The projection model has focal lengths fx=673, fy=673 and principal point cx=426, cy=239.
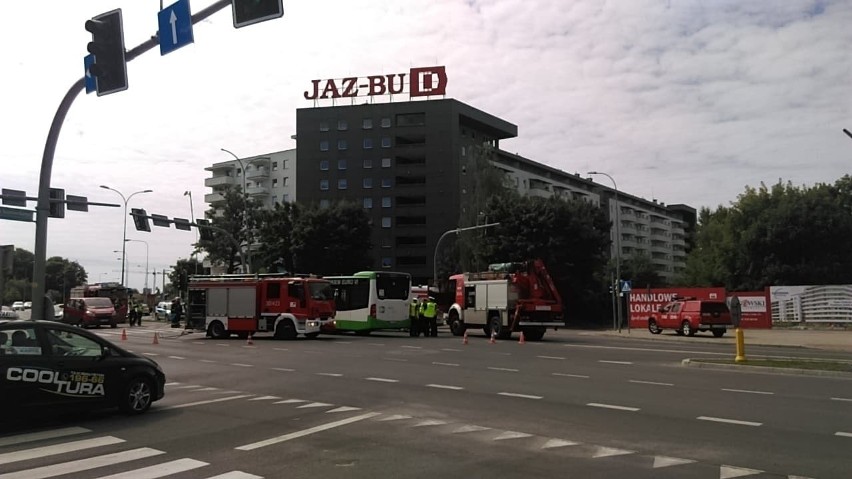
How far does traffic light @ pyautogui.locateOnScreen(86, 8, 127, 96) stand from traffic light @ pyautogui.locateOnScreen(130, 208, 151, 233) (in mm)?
24238

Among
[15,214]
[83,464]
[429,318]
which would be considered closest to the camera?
[83,464]

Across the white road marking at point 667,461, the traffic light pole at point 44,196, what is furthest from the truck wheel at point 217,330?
the white road marking at point 667,461

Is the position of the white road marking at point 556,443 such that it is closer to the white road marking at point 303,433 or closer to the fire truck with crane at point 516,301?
the white road marking at point 303,433

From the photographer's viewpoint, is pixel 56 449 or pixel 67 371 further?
pixel 67 371

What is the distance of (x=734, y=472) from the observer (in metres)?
6.70

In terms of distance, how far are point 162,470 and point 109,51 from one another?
26.2 ft

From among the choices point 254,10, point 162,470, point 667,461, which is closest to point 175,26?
point 254,10

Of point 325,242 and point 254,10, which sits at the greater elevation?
point 325,242

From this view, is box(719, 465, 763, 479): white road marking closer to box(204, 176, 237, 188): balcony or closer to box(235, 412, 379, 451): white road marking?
box(235, 412, 379, 451): white road marking

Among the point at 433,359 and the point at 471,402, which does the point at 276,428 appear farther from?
the point at 433,359

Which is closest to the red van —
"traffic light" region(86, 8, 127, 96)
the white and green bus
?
the white and green bus

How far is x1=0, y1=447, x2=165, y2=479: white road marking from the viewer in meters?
6.64

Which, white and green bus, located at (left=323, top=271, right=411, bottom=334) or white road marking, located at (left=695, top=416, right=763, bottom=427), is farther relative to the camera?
white and green bus, located at (left=323, top=271, right=411, bottom=334)

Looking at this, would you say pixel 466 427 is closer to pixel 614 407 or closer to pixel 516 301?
pixel 614 407
